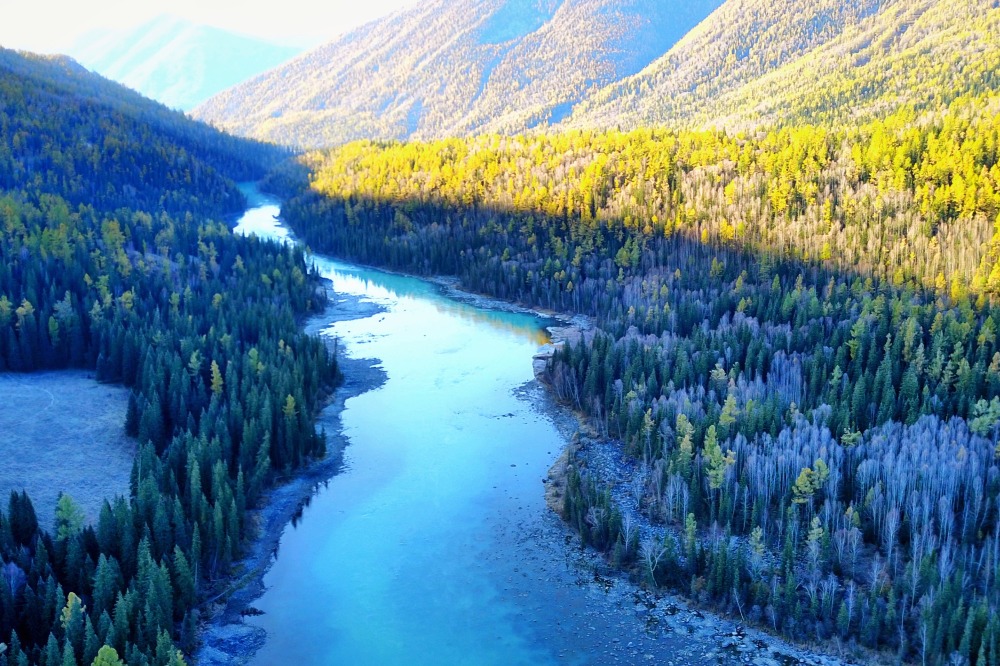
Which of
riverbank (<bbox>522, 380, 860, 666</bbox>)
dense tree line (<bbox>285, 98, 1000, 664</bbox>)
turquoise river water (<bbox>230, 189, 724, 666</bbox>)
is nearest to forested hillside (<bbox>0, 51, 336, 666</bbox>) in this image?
turquoise river water (<bbox>230, 189, 724, 666</bbox>)

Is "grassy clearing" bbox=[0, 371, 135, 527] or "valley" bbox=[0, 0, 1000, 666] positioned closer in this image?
"valley" bbox=[0, 0, 1000, 666]

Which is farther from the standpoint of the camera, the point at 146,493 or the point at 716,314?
the point at 716,314

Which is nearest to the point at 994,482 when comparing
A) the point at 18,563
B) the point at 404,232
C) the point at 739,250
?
the point at 18,563

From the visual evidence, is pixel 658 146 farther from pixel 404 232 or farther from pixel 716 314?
pixel 716 314

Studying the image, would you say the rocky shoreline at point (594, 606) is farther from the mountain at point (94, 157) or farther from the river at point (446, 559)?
the mountain at point (94, 157)

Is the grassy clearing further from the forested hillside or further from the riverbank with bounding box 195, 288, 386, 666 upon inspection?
the riverbank with bounding box 195, 288, 386, 666

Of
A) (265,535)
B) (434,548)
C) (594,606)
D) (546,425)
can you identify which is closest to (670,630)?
(594,606)
